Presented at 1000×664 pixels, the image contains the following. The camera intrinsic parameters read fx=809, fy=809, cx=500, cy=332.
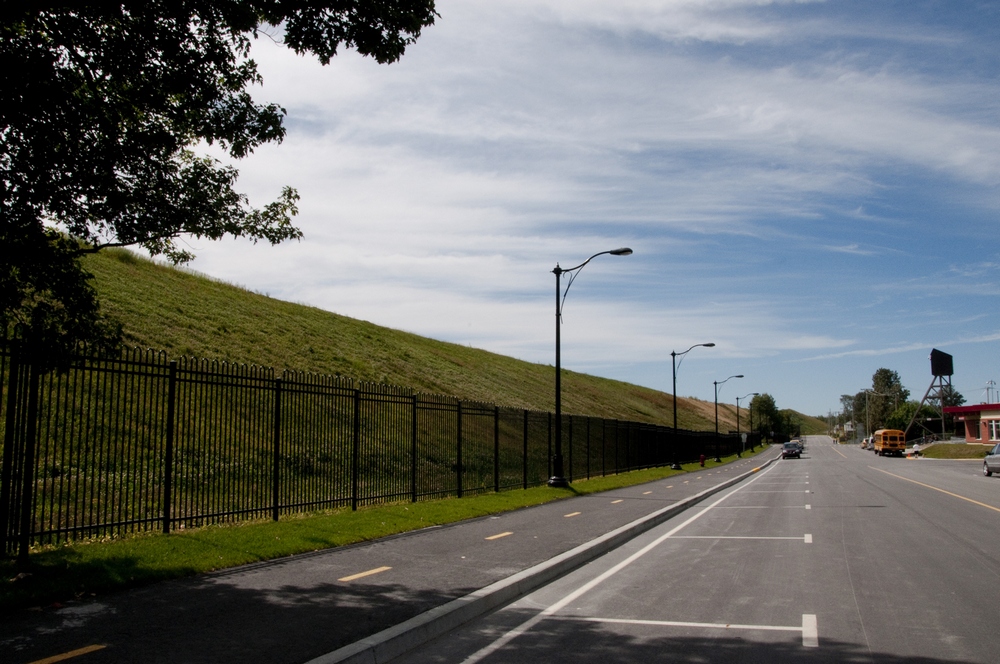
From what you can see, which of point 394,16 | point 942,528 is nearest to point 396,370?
point 942,528

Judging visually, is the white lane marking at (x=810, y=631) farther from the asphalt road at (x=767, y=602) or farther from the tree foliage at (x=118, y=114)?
the tree foliage at (x=118, y=114)

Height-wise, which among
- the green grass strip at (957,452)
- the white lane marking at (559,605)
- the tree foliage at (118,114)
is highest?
the tree foliage at (118,114)

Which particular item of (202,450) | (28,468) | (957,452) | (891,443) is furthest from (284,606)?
(891,443)

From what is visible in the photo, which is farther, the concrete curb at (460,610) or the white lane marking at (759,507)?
the white lane marking at (759,507)

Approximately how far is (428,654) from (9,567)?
4.68 m

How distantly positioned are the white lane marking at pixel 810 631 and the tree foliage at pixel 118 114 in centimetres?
808

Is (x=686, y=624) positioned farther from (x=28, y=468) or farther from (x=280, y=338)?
(x=280, y=338)

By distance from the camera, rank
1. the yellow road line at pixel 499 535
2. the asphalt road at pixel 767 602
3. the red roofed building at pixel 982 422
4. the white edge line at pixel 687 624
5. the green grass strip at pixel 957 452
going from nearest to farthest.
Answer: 1. the asphalt road at pixel 767 602
2. the white edge line at pixel 687 624
3. the yellow road line at pixel 499 535
4. the green grass strip at pixel 957 452
5. the red roofed building at pixel 982 422

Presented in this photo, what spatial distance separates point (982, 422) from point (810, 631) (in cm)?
10159

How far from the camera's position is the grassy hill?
34.6m

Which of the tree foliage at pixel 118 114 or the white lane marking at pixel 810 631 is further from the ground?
the tree foliage at pixel 118 114

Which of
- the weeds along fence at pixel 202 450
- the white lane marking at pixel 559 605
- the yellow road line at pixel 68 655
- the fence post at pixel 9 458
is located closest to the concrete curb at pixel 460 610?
the white lane marking at pixel 559 605

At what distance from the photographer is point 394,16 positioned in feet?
32.8

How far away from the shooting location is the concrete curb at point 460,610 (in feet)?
20.4
